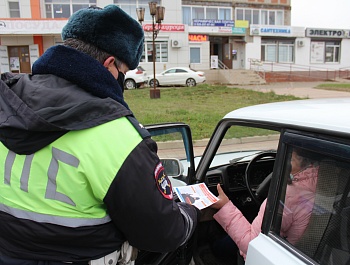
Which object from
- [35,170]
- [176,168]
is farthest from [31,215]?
[176,168]

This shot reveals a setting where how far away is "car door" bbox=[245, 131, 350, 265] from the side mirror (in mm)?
826

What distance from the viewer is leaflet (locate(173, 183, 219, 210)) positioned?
182 centimetres

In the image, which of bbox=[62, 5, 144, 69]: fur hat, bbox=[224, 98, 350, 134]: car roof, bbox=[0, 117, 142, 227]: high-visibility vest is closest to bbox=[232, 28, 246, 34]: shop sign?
bbox=[224, 98, 350, 134]: car roof

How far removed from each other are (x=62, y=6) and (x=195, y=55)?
12.1 meters

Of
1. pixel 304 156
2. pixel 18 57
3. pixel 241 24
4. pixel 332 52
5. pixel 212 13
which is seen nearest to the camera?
pixel 304 156

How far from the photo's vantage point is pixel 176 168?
2305 mm

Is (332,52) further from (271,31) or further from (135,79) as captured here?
(135,79)

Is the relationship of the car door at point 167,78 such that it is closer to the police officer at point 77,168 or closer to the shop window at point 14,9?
the shop window at point 14,9

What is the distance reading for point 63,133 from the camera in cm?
112

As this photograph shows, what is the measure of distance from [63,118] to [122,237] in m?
0.48

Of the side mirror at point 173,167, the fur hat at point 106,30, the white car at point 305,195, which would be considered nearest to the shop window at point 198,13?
the side mirror at point 173,167

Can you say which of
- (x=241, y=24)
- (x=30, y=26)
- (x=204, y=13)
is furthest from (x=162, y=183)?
(x=204, y=13)

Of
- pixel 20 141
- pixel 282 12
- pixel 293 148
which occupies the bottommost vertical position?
pixel 293 148

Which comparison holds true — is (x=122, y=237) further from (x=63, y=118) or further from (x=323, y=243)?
(x=323, y=243)
